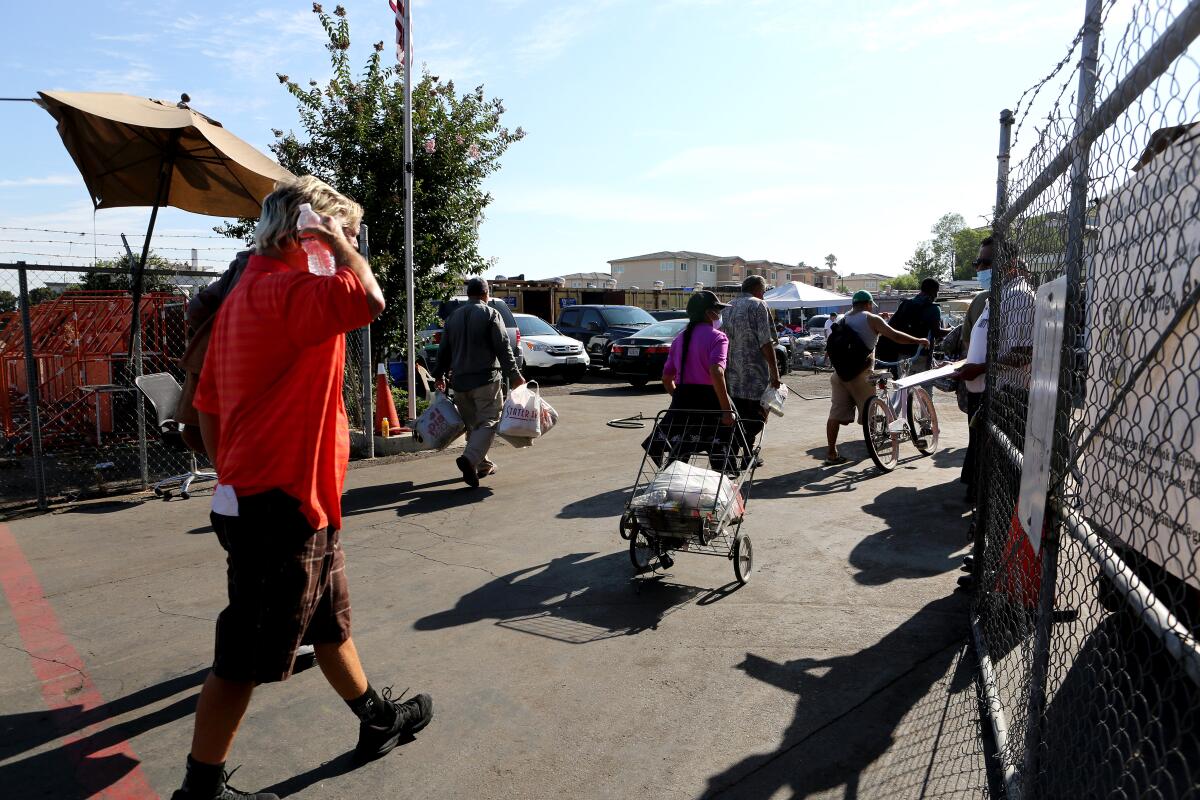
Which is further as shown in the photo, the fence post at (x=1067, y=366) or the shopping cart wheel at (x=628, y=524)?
the shopping cart wheel at (x=628, y=524)

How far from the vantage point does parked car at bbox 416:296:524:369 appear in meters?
11.7

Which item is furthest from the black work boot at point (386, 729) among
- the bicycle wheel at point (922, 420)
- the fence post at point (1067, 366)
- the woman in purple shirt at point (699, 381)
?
the bicycle wheel at point (922, 420)

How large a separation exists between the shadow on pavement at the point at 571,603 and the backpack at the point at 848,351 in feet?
13.9

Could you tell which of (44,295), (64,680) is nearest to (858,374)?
(64,680)

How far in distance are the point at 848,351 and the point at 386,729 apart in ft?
22.1

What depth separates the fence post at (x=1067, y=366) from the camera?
2.32m

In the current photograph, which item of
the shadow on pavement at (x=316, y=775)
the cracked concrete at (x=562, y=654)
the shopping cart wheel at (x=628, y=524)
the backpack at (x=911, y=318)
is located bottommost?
the shadow on pavement at (x=316, y=775)

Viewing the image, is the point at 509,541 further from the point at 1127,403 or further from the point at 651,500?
the point at 1127,403

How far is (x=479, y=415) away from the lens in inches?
320

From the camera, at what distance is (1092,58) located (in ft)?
7.86

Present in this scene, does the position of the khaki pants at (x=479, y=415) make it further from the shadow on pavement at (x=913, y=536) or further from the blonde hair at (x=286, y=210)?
the blonde hair at (x=286, y=210)

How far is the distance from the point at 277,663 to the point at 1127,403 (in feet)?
8.71

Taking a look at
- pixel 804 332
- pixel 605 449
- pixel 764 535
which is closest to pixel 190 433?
pixel 764 535

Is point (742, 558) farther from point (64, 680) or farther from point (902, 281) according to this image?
point (902, 281)
